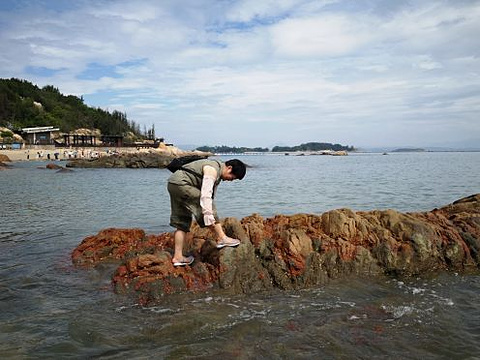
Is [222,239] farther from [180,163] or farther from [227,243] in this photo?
[180,163]

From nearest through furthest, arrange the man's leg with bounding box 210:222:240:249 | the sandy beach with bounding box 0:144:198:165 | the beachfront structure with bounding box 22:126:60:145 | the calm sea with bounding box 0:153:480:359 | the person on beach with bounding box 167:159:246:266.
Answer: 1. the calm sea with bounding box 0:153:480:359
2. the person on beach with bounding box 167:159:246:266
3. the man's leg with bounding box 210:222:240:249
4. the sandy beach with bounding box 0:144:198:165
5. the beachfront structure with bounding box 22:126:60:145

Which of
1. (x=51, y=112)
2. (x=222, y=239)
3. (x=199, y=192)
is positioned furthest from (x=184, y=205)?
(x=51, y=112)

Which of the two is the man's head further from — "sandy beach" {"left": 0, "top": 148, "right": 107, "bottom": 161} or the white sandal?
"sandy beach" {"left": 0, "top": 148, "right": 107, "bottom": 161}

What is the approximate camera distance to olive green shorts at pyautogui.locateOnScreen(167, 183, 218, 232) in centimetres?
754

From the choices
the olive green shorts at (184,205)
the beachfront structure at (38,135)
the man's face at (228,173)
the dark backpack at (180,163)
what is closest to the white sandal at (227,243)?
the olive green shorts at (184,205)

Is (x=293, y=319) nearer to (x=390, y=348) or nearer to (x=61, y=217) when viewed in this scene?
(x=390, y=348)

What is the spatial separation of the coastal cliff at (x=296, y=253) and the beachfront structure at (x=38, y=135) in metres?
106

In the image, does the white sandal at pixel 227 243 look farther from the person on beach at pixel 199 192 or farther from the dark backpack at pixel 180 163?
the dark backpack at pixel 180 163

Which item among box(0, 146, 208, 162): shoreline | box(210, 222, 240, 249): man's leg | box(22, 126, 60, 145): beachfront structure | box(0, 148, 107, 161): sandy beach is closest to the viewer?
box(210, 222, 240, 249): man's leg

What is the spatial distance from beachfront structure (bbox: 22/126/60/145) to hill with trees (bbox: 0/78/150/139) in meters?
4.39

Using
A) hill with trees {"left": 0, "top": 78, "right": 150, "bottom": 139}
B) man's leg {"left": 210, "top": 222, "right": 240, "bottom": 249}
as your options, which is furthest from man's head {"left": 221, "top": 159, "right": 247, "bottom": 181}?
hill with trees {"left": 0, "top": 78, "right": 150, "bottom": 139}

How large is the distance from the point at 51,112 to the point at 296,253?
5522 inches

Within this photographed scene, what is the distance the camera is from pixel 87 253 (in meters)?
10.1

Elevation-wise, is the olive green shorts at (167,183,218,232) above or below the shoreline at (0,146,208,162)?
below
